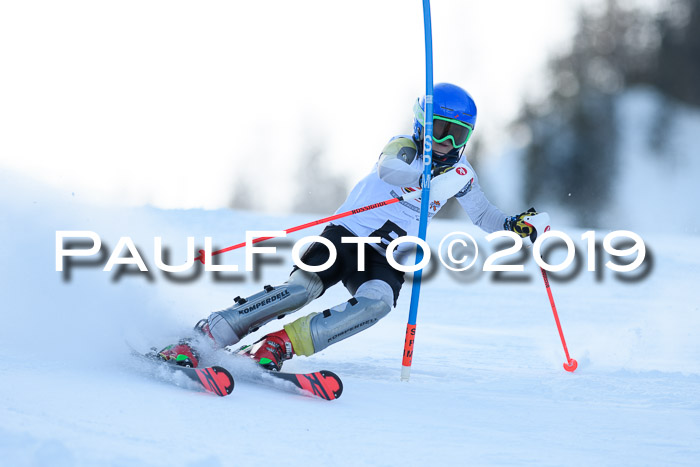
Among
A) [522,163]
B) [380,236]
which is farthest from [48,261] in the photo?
[522,163]

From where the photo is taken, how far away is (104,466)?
6.50 feet

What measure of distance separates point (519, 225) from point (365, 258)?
92cm

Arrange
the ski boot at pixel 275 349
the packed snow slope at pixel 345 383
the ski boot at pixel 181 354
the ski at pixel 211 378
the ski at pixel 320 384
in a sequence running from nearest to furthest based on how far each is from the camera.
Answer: the packed snow slope at pixel 345 383
the ski at pixel 211 378
the ski at pixel 320 384
the ski boot at pixel 181 354
the ski boot at pixel 275 349

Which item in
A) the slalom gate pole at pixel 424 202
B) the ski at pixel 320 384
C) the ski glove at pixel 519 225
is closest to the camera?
the ski at pixel 320 384

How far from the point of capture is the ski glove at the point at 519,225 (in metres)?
4.21

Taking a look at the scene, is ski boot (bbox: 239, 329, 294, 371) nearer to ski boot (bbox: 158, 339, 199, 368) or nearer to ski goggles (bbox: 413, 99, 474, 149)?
ski boot (bbox: 158, 339, 199, 368)

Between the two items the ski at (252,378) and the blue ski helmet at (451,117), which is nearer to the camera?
the ski at (252,378)

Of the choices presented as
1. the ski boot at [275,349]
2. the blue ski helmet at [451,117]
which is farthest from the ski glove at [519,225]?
the ski boot at [275,349]

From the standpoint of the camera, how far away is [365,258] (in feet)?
12.9

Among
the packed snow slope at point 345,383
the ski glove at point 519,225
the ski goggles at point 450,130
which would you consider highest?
the ski goggles at point 450,130

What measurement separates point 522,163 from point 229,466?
1716 cm

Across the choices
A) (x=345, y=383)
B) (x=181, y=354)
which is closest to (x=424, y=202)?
(x=345, y=383)

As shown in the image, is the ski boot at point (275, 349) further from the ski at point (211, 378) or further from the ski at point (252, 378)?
the ski at point (211, 378)

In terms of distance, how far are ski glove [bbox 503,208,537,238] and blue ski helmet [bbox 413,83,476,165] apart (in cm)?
56
